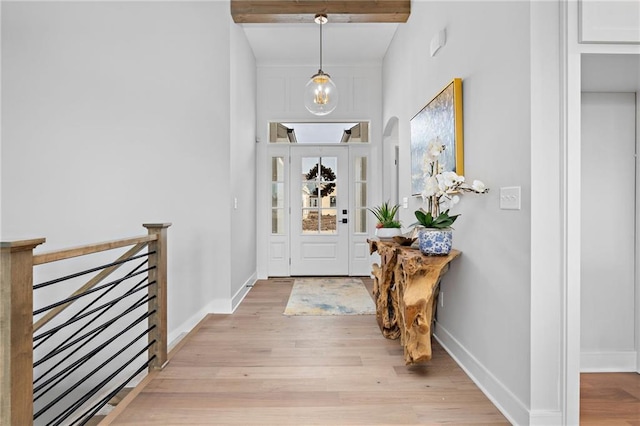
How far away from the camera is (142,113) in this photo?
341cm

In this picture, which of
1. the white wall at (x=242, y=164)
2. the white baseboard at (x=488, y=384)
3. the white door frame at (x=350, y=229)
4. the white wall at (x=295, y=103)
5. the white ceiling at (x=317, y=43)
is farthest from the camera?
the white door frame at (x=350, y=229)

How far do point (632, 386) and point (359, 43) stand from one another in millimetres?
4296

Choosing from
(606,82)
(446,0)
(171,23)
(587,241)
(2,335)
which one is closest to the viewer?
(2,335)

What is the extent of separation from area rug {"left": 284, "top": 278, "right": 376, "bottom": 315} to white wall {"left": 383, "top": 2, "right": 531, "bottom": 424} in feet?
3.61

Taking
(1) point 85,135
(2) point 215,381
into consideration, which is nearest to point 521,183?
(2) point 215,381

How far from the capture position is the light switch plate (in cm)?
162

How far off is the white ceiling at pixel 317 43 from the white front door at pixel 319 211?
1.28 meters

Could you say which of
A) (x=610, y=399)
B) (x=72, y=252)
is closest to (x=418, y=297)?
(x=610, y=399)

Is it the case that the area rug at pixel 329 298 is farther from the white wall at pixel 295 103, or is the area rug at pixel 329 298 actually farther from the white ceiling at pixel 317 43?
the white ceiling at pixel 317 43

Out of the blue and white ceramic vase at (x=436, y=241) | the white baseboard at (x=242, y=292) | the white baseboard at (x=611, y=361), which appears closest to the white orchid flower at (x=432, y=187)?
the blue and white ceramic vase at (x=436, y=241)

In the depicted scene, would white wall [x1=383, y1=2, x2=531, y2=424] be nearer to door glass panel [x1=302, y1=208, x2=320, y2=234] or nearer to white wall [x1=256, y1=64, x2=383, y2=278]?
white wall [x1=256, y1=64, x2=383, y2=278]

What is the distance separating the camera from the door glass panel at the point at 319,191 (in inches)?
206

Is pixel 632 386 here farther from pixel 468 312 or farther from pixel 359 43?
pixel 359 43

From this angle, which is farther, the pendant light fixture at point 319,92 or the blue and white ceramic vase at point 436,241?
the pendant light fixture at point 319,92
